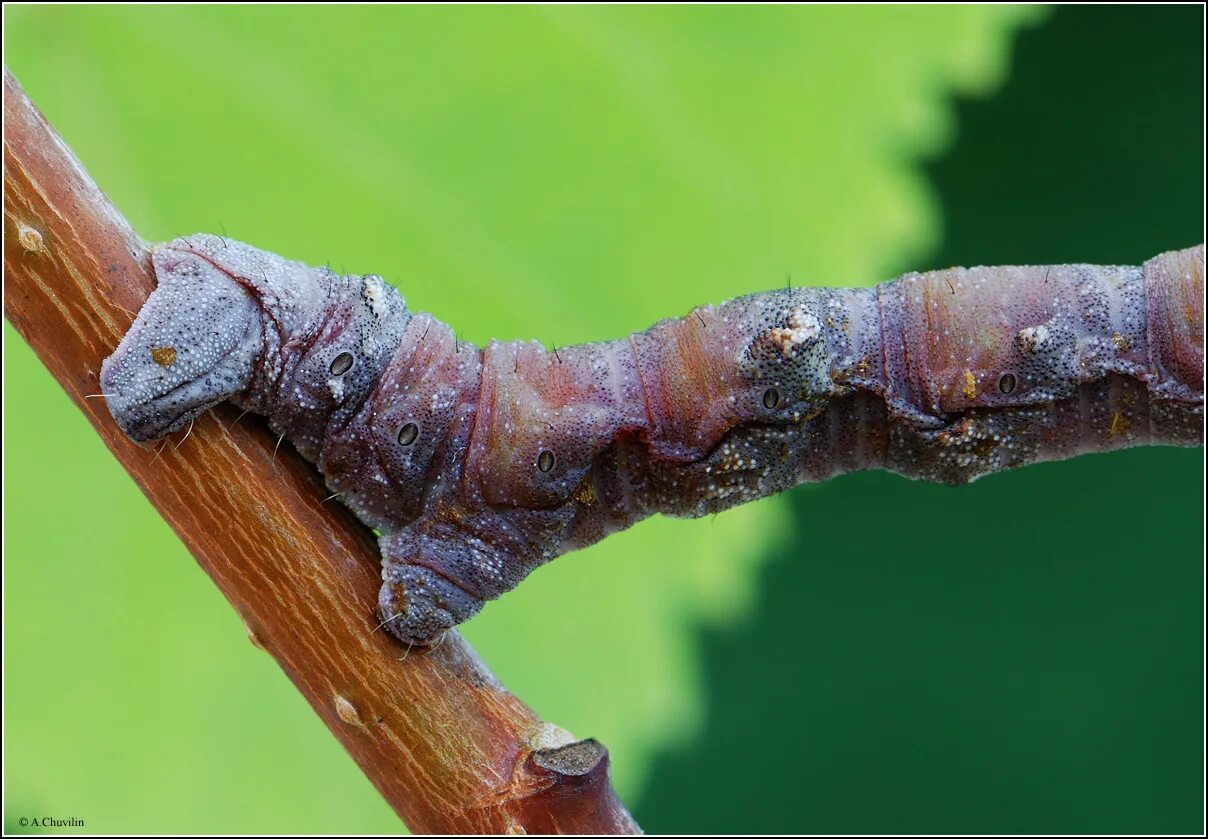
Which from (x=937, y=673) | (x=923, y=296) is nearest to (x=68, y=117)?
(x=923, y=296)

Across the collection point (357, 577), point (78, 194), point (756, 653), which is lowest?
point (756, 653)

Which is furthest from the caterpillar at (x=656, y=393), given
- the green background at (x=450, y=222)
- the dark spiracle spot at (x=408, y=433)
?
the green background at (x=450, y=222)

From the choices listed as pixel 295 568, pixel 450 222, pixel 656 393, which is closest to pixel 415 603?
pixel 295 568

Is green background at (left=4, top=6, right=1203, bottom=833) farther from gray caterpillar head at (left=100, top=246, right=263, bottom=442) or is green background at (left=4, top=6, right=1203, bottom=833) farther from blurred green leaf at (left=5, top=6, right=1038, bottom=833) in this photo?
gray caterpillar head at (left=100, top=246, right=263, bottom=442)

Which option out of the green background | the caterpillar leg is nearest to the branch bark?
the caterpillar leg

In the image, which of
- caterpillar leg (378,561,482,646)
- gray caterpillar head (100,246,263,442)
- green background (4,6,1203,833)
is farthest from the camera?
green background (4,6,1203,833)

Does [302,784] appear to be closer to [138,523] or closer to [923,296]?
[138,523]

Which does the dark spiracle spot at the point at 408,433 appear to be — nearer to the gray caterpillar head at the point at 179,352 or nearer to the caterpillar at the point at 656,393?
the caterpillar at the point at 656,393
